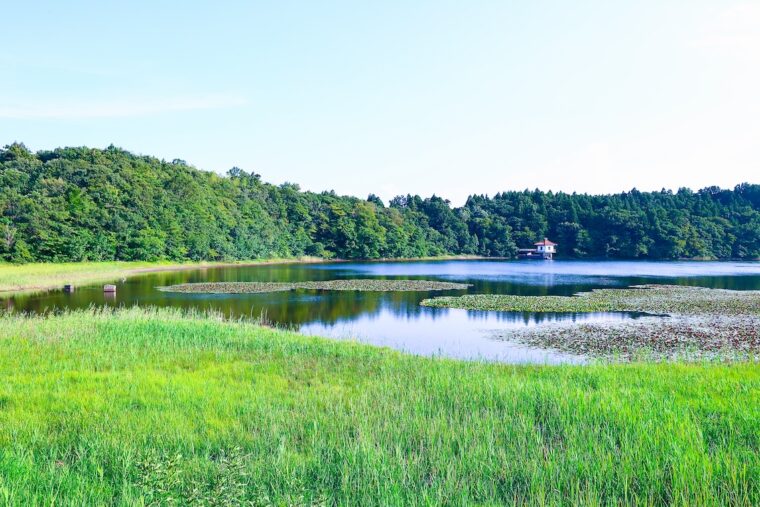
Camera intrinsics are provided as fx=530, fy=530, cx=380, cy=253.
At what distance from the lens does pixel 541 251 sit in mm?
111375

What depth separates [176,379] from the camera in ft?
31.6

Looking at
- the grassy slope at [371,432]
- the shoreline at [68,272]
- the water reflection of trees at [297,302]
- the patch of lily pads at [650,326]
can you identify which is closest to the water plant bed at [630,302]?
the patch of lily pads at [650,326]

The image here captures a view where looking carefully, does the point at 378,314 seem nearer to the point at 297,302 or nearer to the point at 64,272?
the point at 297,302

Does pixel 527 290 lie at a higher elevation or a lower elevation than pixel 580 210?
lower

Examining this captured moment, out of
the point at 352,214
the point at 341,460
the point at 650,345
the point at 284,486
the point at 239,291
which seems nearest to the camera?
the point at 284,486

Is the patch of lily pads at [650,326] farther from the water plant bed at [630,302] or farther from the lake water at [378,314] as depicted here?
the lake water at [378,314]

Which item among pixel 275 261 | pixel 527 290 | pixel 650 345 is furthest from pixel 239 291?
pixel 275 261

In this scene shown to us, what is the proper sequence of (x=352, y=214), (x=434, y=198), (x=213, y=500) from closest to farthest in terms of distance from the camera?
(x=213, y=500)
(x=352, y=214)
(x=434, y=198)

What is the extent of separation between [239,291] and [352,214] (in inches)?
2676

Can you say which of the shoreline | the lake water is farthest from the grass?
the lake water

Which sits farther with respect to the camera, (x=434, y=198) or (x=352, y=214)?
(x=434, y=198)

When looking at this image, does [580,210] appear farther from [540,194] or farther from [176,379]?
[176,379]

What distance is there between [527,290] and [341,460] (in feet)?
114

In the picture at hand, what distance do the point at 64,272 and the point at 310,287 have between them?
2267 cm
